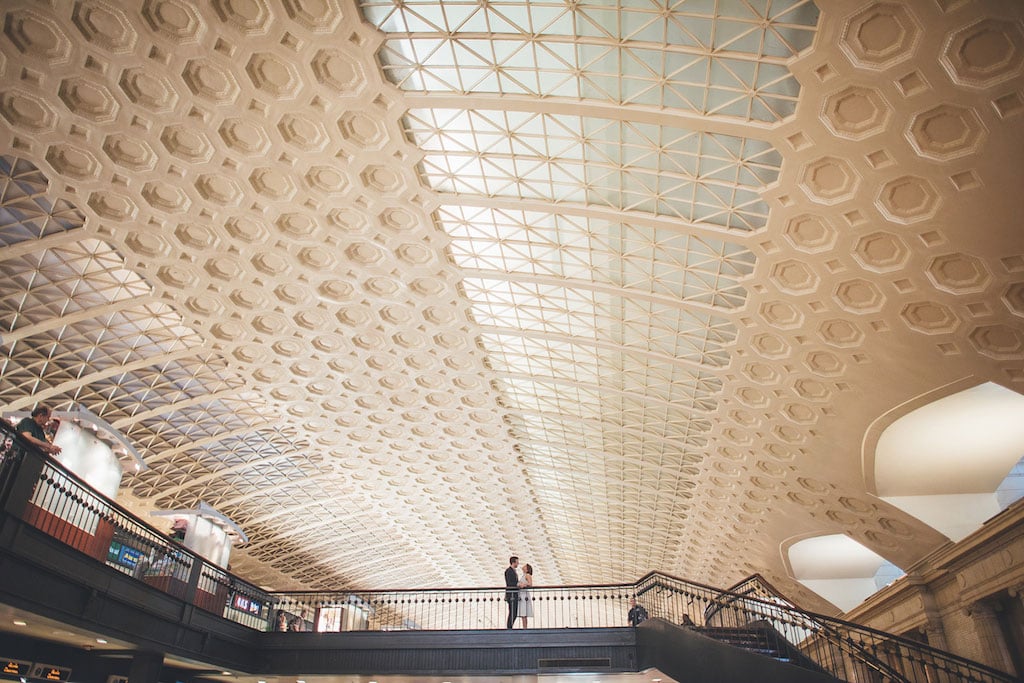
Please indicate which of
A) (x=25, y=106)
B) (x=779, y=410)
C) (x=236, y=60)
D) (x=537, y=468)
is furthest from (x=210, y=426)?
(x=779, y=410)

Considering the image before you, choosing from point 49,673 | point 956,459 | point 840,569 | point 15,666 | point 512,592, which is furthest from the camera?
point 840,569

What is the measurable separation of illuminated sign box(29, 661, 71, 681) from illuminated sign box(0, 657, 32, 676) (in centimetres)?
19

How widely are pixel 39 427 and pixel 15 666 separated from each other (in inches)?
320

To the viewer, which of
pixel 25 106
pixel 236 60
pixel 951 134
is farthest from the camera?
pixel 25 106

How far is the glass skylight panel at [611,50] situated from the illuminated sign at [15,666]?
17.0 m

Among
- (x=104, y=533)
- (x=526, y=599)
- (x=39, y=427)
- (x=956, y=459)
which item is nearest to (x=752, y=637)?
(x=526, y=599)

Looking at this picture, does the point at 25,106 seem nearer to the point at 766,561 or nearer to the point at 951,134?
the point at 951,134

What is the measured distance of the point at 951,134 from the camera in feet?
39.6

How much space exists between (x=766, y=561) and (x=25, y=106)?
32.6 metres

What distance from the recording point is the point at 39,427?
41.1ft

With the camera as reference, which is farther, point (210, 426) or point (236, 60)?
point (210, 426)

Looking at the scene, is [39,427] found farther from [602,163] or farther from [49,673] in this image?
[602,163]

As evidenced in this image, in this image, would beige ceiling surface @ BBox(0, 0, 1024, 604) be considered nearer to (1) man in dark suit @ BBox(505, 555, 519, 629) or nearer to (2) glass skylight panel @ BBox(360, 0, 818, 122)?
(2) glass skylight panel @ BBox(360, 0, 818, 122)

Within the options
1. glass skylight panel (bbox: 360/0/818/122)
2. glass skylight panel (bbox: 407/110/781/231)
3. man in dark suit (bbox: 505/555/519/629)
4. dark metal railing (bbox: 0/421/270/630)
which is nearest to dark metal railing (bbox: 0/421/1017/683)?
dark metal railing (bbox: 0/421/270/630)
